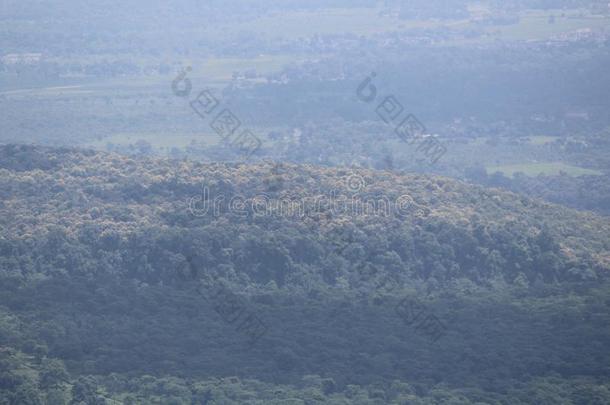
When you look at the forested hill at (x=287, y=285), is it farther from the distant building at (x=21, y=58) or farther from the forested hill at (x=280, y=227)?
the distant building at (x=21, y=58)

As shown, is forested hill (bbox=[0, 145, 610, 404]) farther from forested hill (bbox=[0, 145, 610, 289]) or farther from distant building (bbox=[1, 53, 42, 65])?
distant building (bbox=[1, 53, 42, 65])

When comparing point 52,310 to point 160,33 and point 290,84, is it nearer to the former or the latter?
point 290,84

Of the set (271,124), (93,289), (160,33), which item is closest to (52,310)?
(93,289)

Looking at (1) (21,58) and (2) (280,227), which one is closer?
(2) (280,227)

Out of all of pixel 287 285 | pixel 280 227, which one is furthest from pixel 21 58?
pixel 287 285

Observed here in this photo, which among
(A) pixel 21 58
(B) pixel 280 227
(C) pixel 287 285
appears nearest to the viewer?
(C) pixel 287 285

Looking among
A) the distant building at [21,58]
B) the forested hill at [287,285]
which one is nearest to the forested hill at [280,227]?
the forested hill at [287,285]

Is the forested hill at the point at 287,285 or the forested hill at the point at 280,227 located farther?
the forested hill at the point at 280,227

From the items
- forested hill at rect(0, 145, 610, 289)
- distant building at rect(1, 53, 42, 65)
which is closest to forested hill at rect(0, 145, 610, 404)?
forested hill at rect(0, 145, 610, 289)

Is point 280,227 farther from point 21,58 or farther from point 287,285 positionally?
point 21,58
